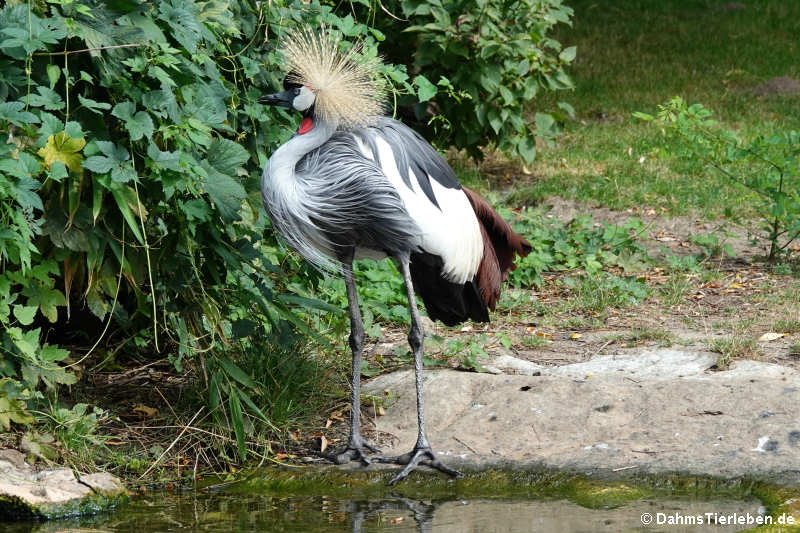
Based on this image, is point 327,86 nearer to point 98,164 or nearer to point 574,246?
point 98,164

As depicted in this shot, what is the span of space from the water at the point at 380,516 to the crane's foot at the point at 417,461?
0.15 m

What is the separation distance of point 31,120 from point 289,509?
5.27 ft

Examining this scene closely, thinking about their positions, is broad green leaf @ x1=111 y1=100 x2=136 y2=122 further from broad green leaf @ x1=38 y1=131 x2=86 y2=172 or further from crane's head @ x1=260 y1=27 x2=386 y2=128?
crane's head @ x1=260 y1=27 x2=386 y2=128

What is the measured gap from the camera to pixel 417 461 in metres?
4.03

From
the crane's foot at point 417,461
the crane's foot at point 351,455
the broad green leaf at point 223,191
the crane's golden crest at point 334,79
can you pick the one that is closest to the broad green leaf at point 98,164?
the broad green leaf at point 223,191

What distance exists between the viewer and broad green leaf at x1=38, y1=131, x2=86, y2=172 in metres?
3.65

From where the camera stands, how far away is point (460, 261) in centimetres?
438

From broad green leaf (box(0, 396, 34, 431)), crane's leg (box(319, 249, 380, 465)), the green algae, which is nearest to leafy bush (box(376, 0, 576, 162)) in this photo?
crane's leg (box(319, 249, 380, 465))

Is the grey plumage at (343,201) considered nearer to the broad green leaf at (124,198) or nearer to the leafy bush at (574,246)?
the broad green leaf at (124,198)

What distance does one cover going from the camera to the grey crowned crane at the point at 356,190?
4.03m

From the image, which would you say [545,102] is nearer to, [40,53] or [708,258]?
[708,258]

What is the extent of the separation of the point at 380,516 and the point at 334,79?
165 cm

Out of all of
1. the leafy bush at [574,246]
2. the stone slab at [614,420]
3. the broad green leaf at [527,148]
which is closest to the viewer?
the stone slab at [614,420]

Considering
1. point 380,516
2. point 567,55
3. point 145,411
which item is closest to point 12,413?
point 145,411
